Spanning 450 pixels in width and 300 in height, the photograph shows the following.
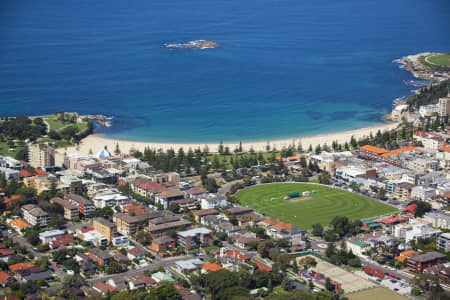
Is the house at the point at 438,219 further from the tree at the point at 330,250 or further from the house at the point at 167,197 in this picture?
the house at the point at 167,197

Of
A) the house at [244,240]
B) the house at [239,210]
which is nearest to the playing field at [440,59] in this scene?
the house at [239,210]

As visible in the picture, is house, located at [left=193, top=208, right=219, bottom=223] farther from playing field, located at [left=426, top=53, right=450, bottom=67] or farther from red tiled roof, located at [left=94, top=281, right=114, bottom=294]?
playing field, located at [left=426, top=53, right=450, bottom=67]

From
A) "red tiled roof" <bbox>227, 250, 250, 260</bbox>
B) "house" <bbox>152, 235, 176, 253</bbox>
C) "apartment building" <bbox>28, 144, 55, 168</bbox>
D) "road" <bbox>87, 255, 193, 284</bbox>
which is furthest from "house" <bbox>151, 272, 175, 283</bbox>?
"apartment building" <bbox>28, 144, 55, 168</bbox>

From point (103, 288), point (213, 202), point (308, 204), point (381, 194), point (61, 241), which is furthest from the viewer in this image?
point (381, 194)

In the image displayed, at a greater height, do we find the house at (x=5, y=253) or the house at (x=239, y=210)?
the house at (x=239, y=210)

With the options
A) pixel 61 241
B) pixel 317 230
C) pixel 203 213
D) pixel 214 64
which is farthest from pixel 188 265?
pixel 214 64

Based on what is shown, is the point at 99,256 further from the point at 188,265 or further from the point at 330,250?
the point at 330,250
